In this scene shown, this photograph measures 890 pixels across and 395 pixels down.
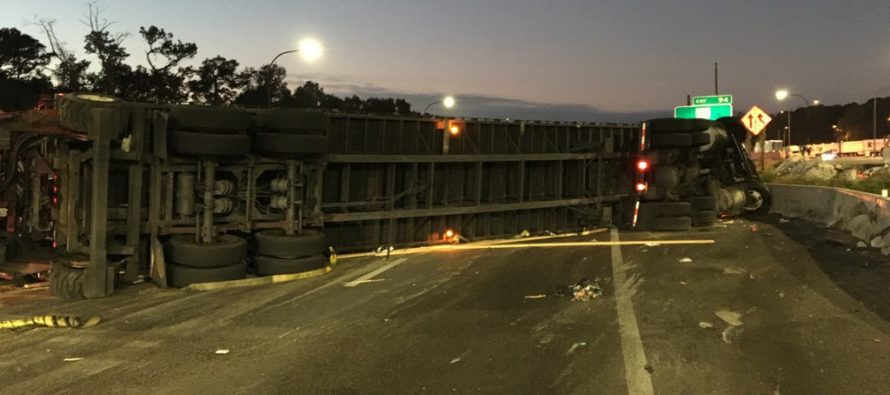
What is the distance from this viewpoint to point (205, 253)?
27.1ft

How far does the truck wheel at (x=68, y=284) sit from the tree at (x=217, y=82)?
59.3 meters

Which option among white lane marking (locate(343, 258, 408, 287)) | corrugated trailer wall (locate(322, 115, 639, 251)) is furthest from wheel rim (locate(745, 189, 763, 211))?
white lane marking (locate(343, 258, 408, 287))

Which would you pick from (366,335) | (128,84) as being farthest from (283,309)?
(128,84)

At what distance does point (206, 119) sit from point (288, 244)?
209cm

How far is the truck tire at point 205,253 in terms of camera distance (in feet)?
27.2

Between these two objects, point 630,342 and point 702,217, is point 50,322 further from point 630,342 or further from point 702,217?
point 702,217

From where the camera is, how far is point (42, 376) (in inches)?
198

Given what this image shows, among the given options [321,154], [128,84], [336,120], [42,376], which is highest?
[128,84]

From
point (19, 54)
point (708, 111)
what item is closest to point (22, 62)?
point (19, 54)

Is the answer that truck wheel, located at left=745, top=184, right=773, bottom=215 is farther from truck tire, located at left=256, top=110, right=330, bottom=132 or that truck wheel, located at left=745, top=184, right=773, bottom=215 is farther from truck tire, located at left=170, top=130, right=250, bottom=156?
truck tire, located at left=170, top=130, right=250, bottom=156

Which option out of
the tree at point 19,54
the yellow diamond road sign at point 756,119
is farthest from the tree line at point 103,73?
the yellow diamond road sign at point 756,119

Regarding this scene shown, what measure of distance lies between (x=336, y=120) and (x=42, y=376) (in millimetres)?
6542

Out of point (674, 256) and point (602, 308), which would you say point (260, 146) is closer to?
point (602, 308)

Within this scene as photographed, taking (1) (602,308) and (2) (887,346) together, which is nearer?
(2) (887,346)
